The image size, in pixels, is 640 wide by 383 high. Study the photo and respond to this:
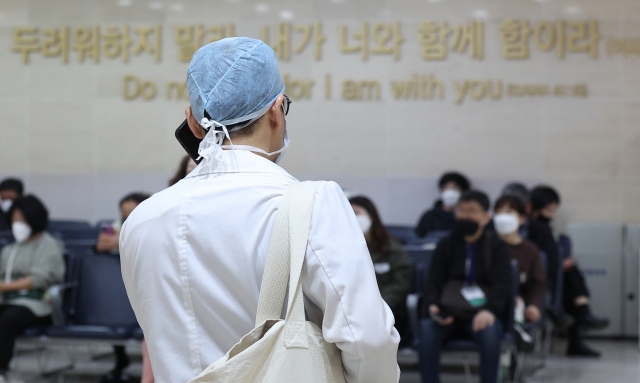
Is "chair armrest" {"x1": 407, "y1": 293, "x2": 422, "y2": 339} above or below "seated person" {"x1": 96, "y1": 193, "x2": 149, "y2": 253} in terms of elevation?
below

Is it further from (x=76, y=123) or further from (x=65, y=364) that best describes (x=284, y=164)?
(x=65, y=364)

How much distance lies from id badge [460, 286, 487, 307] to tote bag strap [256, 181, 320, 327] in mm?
4347

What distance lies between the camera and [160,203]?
5.24 ft

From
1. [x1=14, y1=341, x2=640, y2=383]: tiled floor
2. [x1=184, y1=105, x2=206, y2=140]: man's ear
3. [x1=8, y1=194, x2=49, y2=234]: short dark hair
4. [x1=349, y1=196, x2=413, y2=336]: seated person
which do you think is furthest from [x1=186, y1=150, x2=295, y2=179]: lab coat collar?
[x1=8, y1=194, x2=49, y2=234]: short dark hair

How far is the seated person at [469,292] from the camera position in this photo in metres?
5.52

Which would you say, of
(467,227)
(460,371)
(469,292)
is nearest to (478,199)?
(467,227)

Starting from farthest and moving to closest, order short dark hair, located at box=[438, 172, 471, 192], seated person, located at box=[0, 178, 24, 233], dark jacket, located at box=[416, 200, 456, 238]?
seated person, located at box=[0, 178, 24, 233]
short dark hair, located at box=[438, 172, 471, 192]
dark jacket, located at box=[416, 200, 456, 238]

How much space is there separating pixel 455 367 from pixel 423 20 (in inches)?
166

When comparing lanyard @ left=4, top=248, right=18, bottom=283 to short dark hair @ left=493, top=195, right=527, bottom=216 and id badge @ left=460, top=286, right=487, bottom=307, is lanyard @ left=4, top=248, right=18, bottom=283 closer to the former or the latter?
id badge @ left=460, top=286, right=487, bottom=307

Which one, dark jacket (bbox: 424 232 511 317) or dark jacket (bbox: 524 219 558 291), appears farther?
dark jacket (bbox: 524 219 558 291)

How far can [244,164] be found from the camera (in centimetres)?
158

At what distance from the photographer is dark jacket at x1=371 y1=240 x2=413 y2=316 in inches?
227

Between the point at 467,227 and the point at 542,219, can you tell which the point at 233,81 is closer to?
the point at 467,227

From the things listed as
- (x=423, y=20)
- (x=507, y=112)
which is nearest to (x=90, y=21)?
(x=423, y=20)
